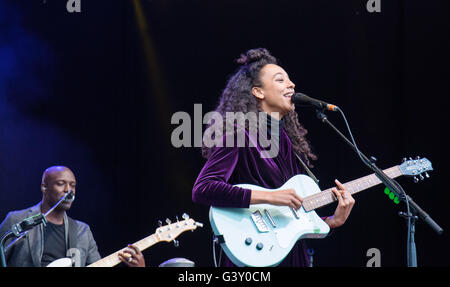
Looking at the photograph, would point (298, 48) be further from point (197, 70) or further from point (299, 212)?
point (299, 212)

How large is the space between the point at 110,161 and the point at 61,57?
1127mm

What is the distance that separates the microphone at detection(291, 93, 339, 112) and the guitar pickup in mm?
757

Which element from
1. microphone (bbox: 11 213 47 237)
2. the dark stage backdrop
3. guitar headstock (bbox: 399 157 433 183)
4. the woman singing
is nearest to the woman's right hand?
the woman singing

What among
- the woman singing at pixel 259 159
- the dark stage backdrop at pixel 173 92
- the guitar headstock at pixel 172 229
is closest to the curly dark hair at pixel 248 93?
the woman singing at pixel 259 159

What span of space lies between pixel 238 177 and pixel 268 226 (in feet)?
1.27

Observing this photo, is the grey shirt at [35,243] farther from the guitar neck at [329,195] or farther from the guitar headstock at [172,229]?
the guitar neck at [329,195]

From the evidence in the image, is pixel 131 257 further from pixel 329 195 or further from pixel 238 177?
pixel 329 195

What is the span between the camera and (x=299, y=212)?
3.33 meters

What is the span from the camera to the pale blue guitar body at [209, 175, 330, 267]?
3.03m

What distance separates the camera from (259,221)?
3.19 m

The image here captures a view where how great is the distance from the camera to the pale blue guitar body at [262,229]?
3033 mm

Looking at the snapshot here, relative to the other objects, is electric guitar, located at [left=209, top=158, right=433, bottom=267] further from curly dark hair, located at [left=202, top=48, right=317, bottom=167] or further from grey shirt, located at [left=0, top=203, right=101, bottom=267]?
grey shirt, located at [left=0, top=203, right=101, bottom=267]

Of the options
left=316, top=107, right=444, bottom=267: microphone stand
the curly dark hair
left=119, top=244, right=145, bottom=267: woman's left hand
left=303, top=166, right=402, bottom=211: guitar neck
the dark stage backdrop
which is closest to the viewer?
left=316, top=107, right=444, bottom=267: microphone stand

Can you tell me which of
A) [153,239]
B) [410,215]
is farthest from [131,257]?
[410,215]
